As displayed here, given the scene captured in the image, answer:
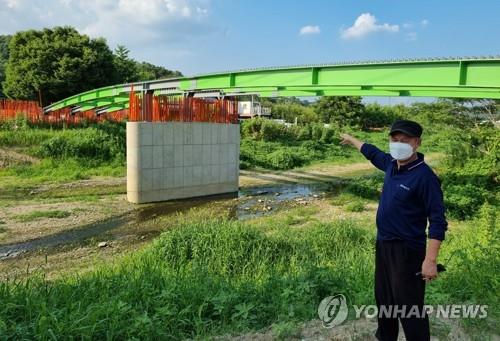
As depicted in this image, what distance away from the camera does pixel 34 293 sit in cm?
421

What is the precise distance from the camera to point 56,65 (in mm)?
30938

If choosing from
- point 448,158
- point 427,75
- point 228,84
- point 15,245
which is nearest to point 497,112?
point 448,158

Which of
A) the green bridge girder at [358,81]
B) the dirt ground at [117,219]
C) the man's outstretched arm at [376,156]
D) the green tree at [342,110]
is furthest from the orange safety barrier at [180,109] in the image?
the green tree at [342,110]

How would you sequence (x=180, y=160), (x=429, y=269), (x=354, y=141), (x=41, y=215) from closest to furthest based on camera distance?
(x=429, y=269) < (x=354, y=141) < (x=41, y=215) < (x=180, y=160)

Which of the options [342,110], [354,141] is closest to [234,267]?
[354,141]

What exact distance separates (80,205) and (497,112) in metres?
17.1

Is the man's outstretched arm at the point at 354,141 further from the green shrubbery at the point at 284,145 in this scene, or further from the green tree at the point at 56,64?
the green tree at the point at 56,64

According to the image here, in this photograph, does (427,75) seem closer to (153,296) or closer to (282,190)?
(282,190)

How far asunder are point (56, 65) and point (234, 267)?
2991 centimetres

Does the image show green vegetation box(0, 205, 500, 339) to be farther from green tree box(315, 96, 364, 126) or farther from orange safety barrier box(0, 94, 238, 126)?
green tree box(315, 96, 364, 126)

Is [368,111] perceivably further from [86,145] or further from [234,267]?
[234,267]

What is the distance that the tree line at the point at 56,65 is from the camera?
30.8m

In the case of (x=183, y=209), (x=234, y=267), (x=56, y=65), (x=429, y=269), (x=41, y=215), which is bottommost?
(x=183, y=209)

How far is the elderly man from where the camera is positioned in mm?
3014
